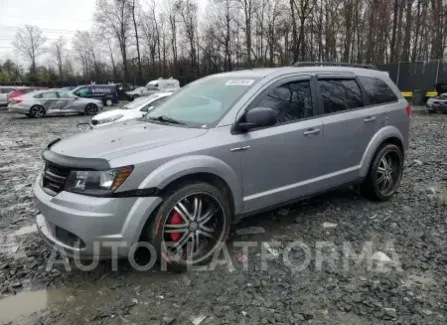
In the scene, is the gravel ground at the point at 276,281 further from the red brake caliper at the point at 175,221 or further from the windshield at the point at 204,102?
the windshield at the point at 204,102

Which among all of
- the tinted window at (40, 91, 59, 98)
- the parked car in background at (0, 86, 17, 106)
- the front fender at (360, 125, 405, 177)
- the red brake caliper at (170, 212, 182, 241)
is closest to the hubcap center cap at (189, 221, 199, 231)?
the red brake caliper at (170, 212, 182, 241)

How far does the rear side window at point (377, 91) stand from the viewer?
4.77 m

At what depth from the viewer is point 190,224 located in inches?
128

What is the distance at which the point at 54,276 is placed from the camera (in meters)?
3.32

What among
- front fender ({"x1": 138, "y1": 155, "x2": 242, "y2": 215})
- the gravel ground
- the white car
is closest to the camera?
the gravel ground

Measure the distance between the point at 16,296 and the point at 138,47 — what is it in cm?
5421

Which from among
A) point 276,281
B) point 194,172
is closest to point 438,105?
point 276,281

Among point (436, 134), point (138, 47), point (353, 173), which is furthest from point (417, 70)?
point (138, 47)

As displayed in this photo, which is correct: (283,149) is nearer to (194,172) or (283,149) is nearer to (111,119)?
(194,172)

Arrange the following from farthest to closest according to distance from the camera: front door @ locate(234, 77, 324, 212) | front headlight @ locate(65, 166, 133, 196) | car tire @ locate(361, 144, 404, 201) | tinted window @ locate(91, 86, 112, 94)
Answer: tinted window @ locate(91, 86, 112, 94)
car tire @ locate(361, 144, 404, 201)
front door @ locate(234, 77, 324, 212)
front headlight @ locate(65, 166, 133, 196)

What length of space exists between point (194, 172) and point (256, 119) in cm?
75

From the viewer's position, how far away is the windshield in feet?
11.9

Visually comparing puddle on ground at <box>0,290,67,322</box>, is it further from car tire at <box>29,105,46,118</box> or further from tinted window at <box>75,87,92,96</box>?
tinted window at <box>75,87,92,96</box>

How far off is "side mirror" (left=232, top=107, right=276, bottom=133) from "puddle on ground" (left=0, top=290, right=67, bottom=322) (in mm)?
2076
